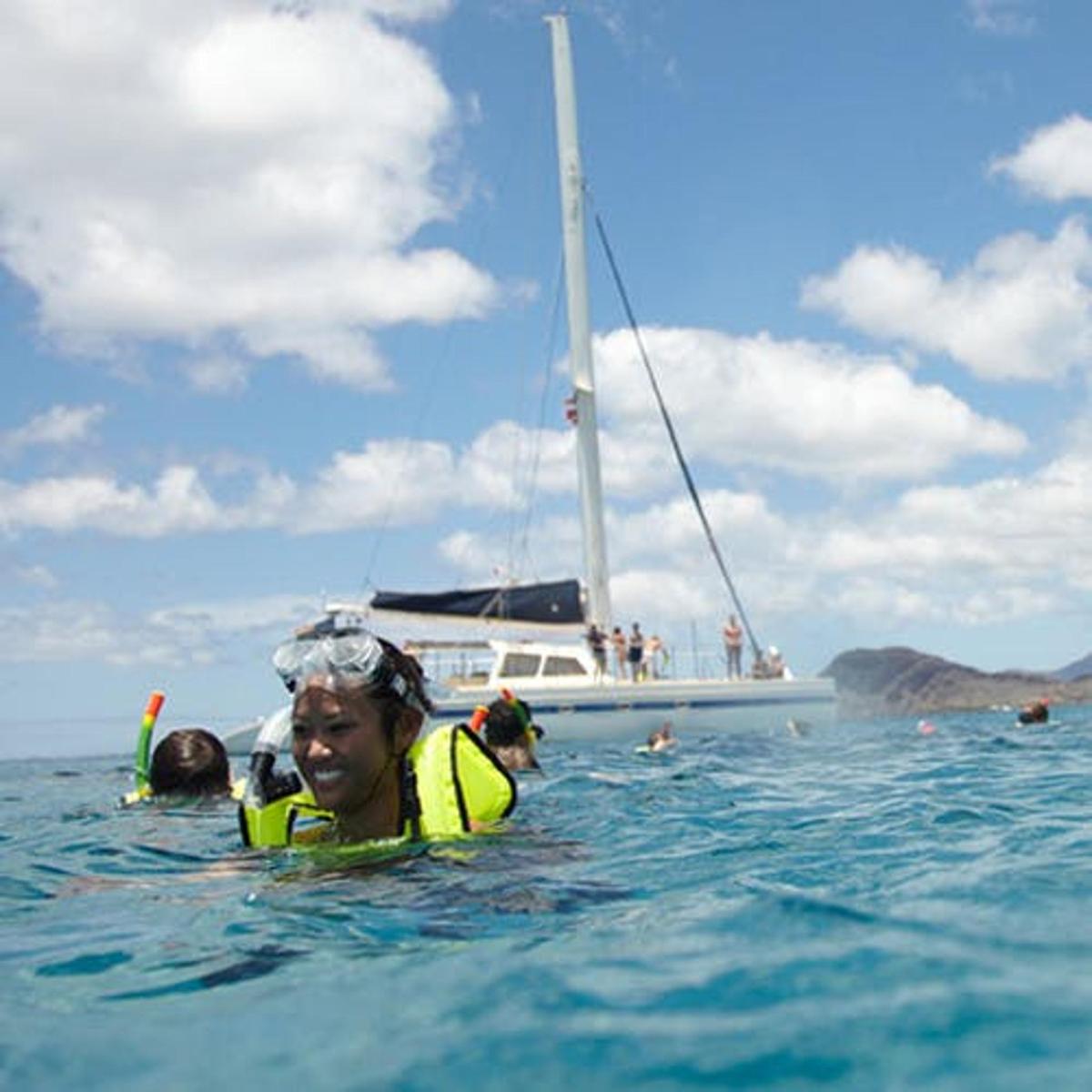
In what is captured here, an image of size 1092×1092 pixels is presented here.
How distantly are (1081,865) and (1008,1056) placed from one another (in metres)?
2.42

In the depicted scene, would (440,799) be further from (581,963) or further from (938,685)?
(938,685)

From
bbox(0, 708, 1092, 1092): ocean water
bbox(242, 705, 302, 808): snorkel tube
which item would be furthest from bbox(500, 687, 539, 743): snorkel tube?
bbox(242, 705, 302, 808): snorkel tube

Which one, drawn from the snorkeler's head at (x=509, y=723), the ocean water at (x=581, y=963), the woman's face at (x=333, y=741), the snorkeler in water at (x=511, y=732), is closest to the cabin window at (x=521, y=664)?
the snorkeler in water at (x=511, y=732)

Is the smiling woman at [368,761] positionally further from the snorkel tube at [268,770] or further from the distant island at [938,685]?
the distant island at [938,685]

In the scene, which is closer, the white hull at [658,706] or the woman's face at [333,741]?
the woman's face at [333,741]

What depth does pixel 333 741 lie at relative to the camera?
187 inches

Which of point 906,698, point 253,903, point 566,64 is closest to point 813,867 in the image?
point 253,903

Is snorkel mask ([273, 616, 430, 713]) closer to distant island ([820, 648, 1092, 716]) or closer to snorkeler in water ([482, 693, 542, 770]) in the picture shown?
snorkeler in water ([482, 693, 542, 770])

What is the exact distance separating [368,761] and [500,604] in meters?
22.4

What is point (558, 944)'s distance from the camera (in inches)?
130

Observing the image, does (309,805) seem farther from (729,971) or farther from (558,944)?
(729,971)

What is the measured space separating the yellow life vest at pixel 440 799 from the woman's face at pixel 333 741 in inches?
11.8

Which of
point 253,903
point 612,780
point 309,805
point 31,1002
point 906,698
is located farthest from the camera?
point 906,698

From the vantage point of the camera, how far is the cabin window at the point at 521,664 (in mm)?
26938
